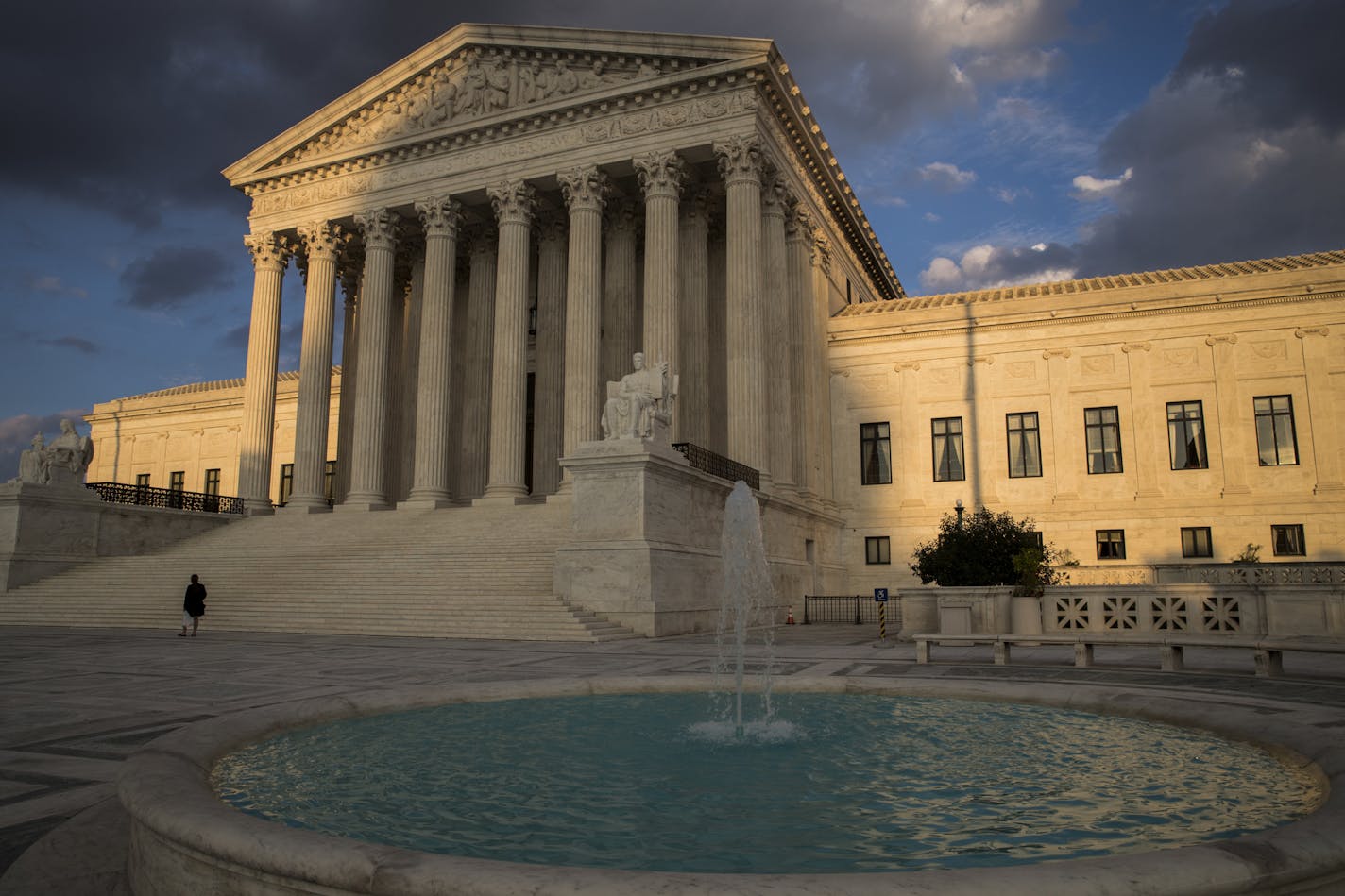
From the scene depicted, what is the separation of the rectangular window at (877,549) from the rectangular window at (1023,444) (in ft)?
17.7

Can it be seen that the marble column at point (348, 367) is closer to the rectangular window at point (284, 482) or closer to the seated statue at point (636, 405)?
the rectangular window at point (284, 482)

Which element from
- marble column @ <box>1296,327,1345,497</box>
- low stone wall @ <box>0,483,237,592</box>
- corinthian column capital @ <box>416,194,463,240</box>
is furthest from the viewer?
corinthian column capital @ <box>416,194,463,240</box>

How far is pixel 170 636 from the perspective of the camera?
20031mm

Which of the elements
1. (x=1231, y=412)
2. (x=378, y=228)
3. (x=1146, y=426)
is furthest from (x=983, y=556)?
(x=378, y=228)

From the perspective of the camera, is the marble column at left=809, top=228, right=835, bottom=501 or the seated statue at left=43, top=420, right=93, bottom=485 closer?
the seated statue at left=43, top=420, right=93, bottom=485

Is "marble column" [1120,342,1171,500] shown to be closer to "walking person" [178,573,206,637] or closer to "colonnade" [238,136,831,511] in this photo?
"colonnade" [238,136,831,511]

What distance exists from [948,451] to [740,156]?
557 inches

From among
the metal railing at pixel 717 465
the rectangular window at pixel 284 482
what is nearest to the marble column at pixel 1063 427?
the metal railing at pixel 717 465

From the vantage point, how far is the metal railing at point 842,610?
3008cm

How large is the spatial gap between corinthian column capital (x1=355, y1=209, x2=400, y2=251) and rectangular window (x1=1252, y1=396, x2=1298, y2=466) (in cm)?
3319

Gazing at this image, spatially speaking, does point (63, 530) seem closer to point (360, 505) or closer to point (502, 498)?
point (360, 505)

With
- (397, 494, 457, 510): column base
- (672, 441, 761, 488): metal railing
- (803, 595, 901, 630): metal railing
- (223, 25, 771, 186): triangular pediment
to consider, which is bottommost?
(803, 595, 901, 630): metal railing

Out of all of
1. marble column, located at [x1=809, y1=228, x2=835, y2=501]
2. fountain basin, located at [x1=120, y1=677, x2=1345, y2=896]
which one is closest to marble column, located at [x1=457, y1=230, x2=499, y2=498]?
marble column, located at [x1=809, y1=228, x2=835, y2=501]

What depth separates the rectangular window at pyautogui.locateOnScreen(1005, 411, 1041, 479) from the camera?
34594 millimetres
